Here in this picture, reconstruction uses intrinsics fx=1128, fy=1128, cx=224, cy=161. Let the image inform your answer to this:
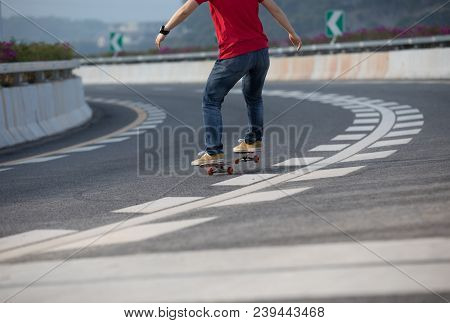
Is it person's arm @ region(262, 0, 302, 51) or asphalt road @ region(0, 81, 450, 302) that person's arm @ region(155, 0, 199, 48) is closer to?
person's arm @ region(262, 0, 302, 51)

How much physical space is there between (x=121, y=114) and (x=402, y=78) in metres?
10.7

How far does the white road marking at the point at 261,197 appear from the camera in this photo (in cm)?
825

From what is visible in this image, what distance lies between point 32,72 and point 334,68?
1904cm

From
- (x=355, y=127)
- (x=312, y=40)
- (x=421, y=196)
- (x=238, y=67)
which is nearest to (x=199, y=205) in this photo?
(x=421, y=196)

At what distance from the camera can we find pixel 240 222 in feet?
23.2

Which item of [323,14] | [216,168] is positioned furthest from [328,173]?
[323,14]

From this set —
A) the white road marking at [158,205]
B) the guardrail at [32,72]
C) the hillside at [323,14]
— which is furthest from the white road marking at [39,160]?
the hillside at [323,14]

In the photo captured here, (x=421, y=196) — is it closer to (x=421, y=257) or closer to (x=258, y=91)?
(x=421, y=257)

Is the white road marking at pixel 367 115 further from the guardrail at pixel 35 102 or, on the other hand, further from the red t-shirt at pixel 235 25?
the red t-shirt at pixel 235 25

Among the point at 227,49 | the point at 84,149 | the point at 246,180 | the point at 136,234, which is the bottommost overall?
the point at 84,149

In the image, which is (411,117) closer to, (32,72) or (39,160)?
(39,160)

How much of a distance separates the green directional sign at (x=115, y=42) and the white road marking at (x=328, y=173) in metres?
49.5
